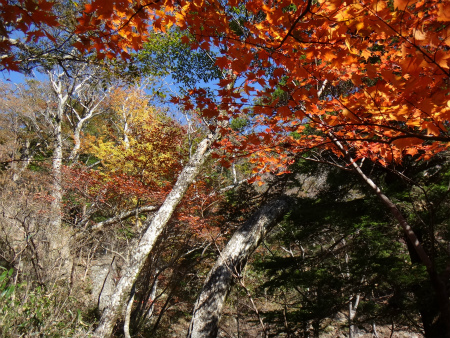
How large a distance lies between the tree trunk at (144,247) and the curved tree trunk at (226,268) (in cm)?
130

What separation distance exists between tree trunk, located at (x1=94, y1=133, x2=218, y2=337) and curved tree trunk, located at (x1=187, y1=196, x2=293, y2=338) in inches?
51.3

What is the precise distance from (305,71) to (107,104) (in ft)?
52.7

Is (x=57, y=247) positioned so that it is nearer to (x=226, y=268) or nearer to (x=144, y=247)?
(x=144, y=247)

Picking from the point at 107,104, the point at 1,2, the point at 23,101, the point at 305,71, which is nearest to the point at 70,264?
the point at 1,2

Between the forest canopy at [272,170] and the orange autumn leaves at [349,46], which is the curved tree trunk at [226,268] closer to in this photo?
the forest canopy at [272,170]

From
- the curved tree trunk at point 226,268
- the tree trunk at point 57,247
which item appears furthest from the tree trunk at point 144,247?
the curved tree trunk at point 226,268

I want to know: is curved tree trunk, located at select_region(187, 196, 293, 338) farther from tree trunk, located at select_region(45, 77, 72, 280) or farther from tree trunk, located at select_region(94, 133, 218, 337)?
tree trunk, located at select_region(45, 77, 72, 280)

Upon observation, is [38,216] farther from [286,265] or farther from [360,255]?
[360,255]

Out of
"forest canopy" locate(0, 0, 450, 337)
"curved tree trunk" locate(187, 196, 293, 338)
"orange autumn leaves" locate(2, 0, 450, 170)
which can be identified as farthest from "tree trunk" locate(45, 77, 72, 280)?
"orange autumn leaves" locate(2, 0, 450, 170)

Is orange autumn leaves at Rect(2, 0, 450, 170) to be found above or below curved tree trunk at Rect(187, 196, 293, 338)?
above

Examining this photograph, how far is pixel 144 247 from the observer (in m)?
4.71

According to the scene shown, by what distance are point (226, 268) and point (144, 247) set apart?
1.62 meters

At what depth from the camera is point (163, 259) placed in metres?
8.59

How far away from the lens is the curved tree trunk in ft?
12.9
